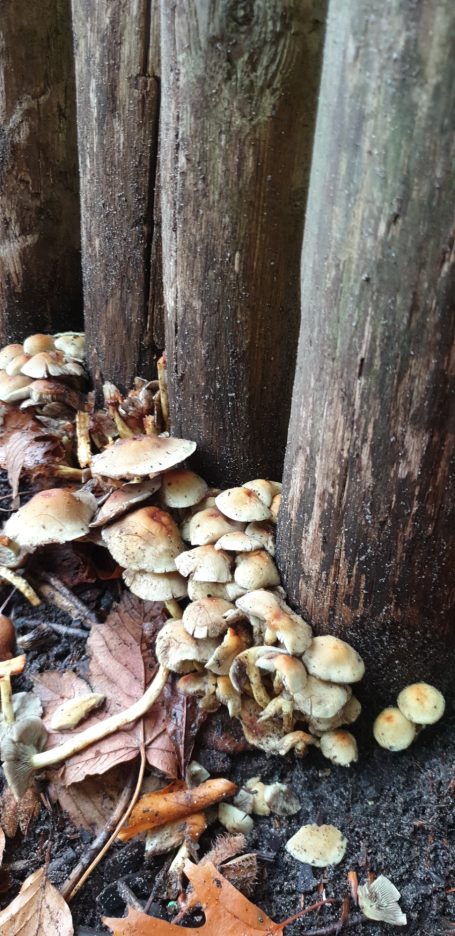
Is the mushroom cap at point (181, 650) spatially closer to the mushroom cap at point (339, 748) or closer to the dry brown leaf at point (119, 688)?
the dry brown leaf at point (119, 688)

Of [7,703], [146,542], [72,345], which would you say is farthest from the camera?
[72,345]

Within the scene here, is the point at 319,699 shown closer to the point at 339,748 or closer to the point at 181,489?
the point at 339,748

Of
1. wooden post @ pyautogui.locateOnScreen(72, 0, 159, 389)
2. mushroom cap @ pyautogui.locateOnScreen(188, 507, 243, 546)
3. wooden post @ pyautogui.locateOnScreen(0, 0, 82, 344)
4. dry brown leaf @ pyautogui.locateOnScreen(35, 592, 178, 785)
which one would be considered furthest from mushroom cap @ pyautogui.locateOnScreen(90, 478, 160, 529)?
wooden post @ pyautogui.locateOnScreen(0, 0, 82, 344)

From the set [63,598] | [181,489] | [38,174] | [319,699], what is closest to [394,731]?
[319,699]

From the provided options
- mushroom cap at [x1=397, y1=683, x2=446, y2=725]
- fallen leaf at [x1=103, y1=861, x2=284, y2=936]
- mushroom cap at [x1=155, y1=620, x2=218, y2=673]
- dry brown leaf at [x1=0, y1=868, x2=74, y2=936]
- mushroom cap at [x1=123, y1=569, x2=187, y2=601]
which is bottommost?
dry brown leaf at [x1=0, y1=868, x2=74, y2=936]

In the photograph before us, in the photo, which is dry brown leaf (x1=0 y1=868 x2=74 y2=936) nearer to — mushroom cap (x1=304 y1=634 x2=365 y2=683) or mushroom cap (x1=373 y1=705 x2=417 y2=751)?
mushroom cap (x1=304 y1=634 x2=365 y2=683)

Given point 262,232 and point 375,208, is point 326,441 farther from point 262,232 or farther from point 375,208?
point 262,232
